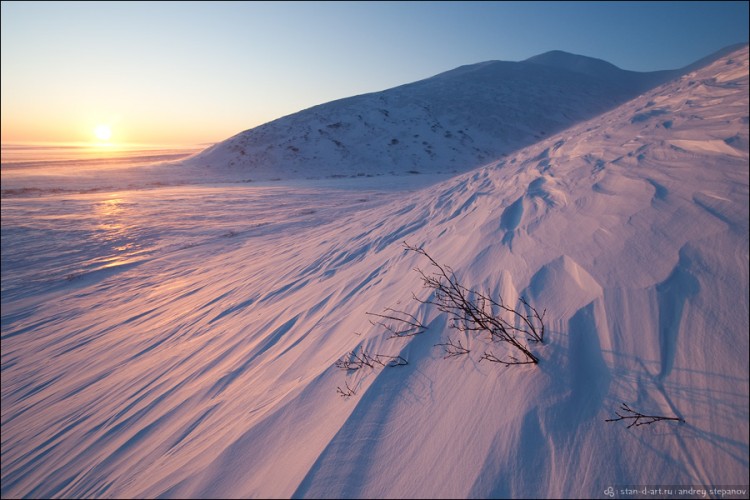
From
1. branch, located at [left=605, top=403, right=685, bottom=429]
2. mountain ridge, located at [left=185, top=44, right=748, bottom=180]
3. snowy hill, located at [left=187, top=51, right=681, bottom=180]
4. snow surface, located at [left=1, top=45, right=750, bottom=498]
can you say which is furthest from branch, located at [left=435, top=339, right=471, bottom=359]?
snowy hill, located at [left=187, top=51, right=681, bottom=180]

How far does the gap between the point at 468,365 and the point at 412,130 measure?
33972 millimetres

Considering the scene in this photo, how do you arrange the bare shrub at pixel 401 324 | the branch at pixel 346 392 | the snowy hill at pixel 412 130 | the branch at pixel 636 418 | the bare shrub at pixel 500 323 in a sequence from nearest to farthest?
1. the branch at pixel 636 418
2. the bare shrub at pixel 500 323
3. the branch at pixel 346 392
4. the bare shrub at pixel 401 324
5. the snowy hill at pixel 412 130

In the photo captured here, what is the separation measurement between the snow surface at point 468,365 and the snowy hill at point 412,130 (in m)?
22.0

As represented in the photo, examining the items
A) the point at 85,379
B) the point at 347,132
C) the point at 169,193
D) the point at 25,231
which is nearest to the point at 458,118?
the point at 347,132

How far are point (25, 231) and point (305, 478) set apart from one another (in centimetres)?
1251

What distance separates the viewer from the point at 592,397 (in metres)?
1.42

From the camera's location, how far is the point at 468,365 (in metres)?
1.85

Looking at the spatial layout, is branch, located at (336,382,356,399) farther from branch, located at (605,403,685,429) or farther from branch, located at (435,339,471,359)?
branch, located at (605,403,685,429)

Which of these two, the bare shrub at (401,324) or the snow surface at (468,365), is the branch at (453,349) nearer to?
the snow surface at (468,365)

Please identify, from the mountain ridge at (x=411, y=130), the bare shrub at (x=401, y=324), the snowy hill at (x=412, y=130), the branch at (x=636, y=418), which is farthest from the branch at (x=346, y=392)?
the snowy hill at (x=412, y=130)

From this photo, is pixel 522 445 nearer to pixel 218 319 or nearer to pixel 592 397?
pixel 592 397

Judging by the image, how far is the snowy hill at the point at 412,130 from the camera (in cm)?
2838

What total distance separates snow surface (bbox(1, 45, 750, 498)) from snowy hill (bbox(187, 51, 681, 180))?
2201cm

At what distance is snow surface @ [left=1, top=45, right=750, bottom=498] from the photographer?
51.3 inches
